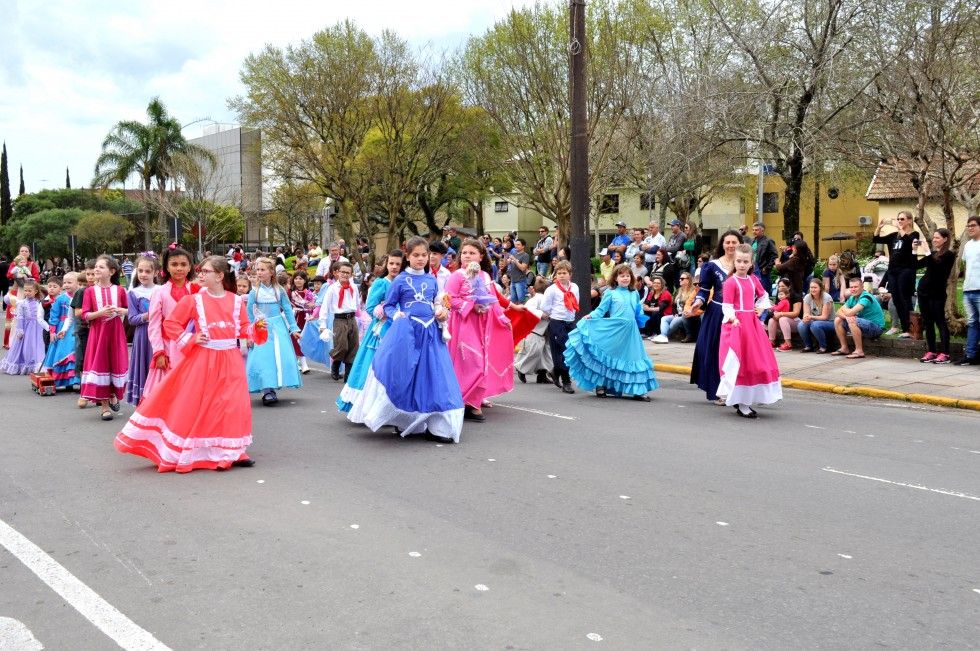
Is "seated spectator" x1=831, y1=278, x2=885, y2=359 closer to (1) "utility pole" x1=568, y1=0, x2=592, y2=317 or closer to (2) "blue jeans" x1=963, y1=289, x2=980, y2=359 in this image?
(2) "blue jeans" x1=963, y1=289, x2=980, y2=359

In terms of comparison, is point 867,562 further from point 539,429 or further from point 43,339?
point 43,339

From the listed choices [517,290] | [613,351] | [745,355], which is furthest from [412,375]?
[517,290]

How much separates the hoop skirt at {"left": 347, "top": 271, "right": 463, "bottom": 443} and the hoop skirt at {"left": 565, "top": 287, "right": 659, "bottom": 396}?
10.8 feet

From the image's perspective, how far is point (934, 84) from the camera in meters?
13.7

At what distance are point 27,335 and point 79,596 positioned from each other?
515 inches

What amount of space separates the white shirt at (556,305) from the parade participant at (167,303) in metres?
4.95

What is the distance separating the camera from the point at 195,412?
24.3ft

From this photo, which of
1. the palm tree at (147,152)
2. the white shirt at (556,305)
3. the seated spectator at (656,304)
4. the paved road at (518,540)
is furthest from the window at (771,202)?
→ the paved road at (518,540)

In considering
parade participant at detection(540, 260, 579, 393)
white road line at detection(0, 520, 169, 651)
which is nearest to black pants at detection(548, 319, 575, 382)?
parade participant at detection(540, 260, 579, 393)

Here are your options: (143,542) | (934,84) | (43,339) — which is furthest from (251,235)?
(143,542)

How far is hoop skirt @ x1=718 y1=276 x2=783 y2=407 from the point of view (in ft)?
32.9

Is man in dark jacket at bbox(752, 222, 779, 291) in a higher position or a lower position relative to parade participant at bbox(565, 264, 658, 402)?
higher

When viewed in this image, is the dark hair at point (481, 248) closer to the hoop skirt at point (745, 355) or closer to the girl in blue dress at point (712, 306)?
the girl in blue dress at point (712, 306)

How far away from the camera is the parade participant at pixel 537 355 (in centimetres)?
1293
